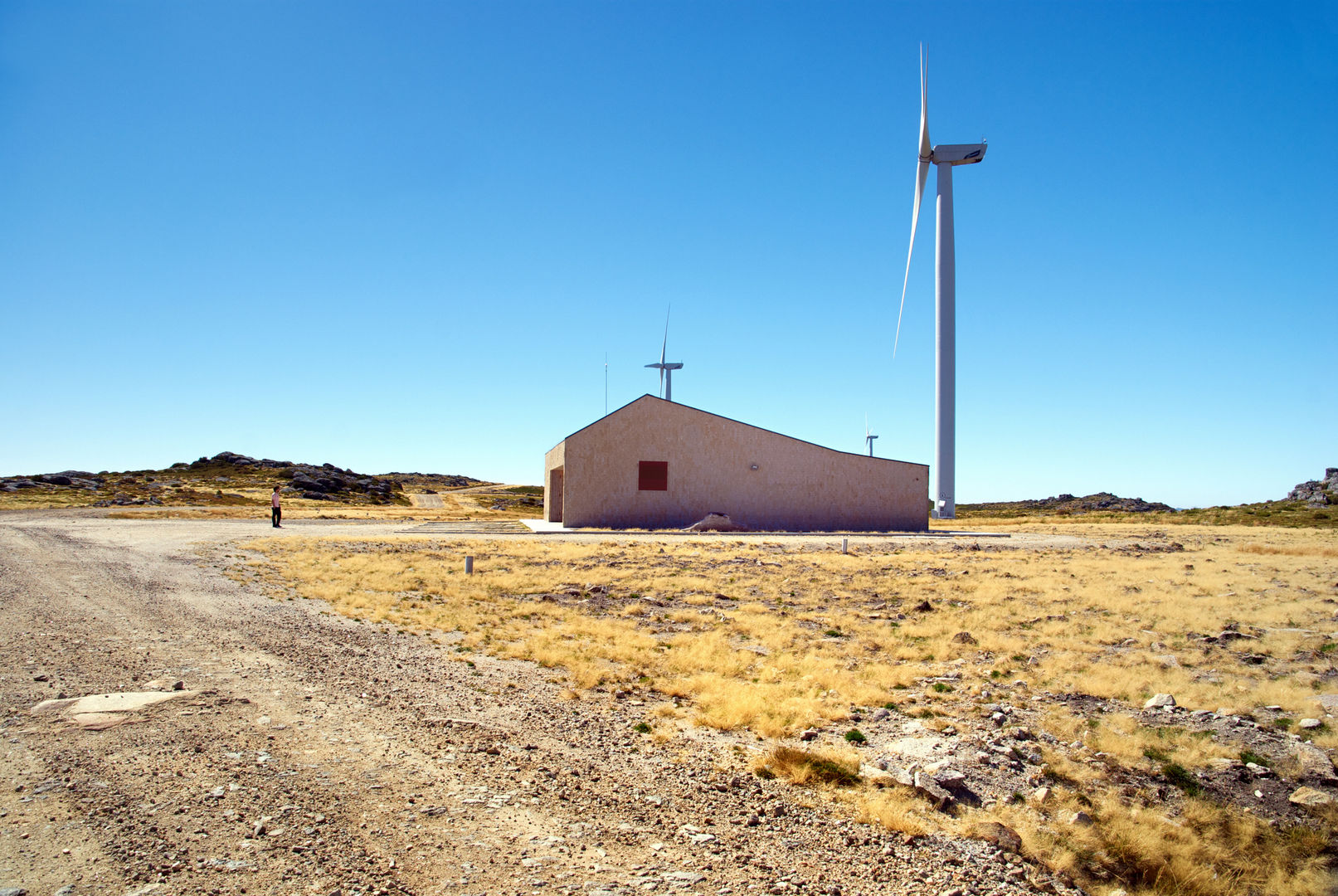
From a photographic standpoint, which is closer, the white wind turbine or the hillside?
the white wind turbine

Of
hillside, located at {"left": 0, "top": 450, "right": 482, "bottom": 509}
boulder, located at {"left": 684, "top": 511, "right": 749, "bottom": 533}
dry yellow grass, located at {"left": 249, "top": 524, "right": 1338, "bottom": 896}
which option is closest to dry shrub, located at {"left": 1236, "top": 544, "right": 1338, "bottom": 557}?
dry yellow grass, located at {"left": 249, "top": 524, "right": 1338, "bottom": 896}

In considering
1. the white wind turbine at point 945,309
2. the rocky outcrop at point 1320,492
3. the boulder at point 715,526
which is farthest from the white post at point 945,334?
the rocky outcrop at point 1320,492

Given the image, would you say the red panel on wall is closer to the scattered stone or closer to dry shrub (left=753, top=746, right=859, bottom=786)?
dry shrub (left=753, top=746, right=859, bottom=786)

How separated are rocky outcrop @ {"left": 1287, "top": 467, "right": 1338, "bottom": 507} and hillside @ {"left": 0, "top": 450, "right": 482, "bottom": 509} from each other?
333 feet

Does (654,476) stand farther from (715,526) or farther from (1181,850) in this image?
(1181,850)

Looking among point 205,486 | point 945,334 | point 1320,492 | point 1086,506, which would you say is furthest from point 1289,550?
point 205,486

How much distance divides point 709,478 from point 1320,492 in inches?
2753

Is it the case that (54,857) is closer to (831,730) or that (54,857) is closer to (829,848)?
(829,848)

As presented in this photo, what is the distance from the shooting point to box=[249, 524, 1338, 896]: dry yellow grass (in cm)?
606

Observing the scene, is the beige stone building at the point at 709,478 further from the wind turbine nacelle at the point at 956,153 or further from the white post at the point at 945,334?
the wind turbine nacelle at the point at 956,153

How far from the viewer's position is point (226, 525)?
139 feet

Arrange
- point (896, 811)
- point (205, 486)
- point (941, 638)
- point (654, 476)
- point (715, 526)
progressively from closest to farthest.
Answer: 1. point (896, 811)
2. point (941, 638)
3. point (715, 526)
4. point (654, 476)
5. point (205, 486)

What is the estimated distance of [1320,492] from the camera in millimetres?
76125

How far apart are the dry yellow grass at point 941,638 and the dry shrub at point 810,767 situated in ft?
0.33
